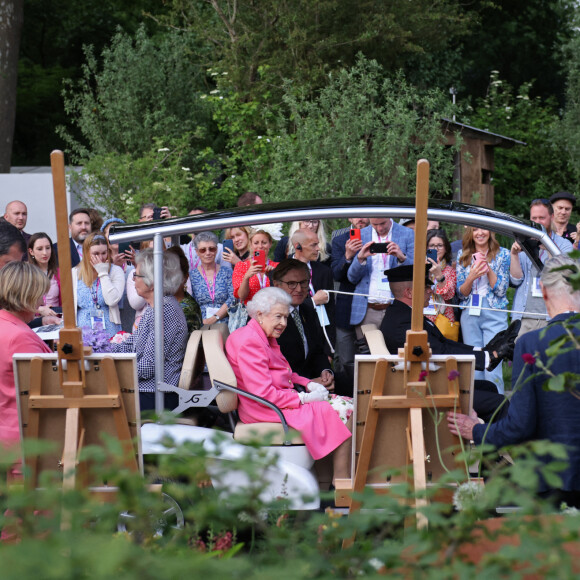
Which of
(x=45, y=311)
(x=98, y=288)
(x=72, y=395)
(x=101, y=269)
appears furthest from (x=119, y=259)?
(x=72, y=395)

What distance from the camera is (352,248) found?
25.7ft

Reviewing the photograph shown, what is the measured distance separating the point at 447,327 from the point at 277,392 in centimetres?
282

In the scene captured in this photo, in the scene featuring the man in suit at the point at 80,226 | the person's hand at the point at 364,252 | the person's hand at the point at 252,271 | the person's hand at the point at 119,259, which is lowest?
the person's hand at the point at 252,271

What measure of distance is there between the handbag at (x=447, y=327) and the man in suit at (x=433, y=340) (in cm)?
159

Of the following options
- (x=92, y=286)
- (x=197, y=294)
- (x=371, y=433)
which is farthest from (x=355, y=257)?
(x=371, y=433)

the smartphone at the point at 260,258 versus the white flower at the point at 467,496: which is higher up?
the smartphone at the point at 260,258

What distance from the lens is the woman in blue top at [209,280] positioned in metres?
7.75

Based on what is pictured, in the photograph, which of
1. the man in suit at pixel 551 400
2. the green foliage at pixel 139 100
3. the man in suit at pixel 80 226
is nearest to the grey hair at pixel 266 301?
the man in suit at pixel 551 400

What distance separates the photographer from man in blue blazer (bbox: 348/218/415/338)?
25.2 feet

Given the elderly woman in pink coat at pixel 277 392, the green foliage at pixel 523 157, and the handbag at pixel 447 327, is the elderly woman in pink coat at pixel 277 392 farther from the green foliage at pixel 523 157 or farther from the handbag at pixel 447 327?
the green foliage at pixel 523 157

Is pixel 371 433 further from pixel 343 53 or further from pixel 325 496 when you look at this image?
pixel 343 53

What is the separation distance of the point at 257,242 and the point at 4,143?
43.5 feet

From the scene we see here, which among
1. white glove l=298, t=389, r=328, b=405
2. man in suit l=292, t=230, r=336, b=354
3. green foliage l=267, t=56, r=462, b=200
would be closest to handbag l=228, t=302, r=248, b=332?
man in suit l=292, t=230, r=336, b=354

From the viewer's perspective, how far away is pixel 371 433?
4648mm
